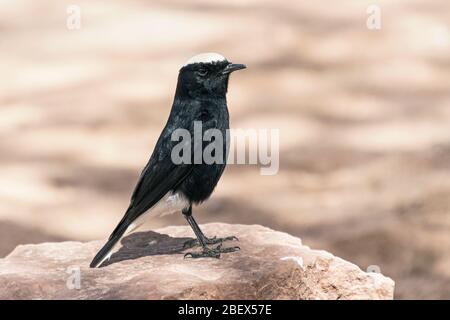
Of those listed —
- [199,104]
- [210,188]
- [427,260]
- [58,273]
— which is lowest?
[427,260]

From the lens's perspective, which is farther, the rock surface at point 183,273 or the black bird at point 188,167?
the black bird at point 188,167

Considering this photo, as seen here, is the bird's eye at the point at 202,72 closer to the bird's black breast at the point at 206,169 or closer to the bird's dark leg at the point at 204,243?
the bird's black breast at the point at 206,169

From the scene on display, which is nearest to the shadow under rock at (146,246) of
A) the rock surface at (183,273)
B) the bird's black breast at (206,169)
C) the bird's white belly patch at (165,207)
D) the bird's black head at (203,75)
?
the rock surface at (183,273)

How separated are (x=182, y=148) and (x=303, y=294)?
78 centimetres

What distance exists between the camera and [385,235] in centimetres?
568

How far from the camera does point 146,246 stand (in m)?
4.55

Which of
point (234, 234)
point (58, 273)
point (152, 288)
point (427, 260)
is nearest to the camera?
point (152, 288)

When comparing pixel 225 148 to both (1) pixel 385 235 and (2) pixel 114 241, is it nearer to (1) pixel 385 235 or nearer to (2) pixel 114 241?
(2) pixel 114 241

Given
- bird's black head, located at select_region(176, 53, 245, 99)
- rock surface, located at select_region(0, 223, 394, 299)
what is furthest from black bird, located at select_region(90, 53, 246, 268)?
rock surface, located at select_region(0, 223, 394, 299)

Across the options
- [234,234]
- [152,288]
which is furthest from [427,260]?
[152,288]

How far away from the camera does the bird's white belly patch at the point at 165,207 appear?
4.34 m

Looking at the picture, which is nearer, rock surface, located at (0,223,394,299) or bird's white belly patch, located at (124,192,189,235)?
rock surface, located at (0,223,394,299)

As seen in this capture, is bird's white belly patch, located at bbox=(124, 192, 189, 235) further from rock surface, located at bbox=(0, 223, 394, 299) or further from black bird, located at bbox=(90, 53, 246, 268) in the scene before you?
rock surface, located at bbox=(0, 223, 394, 299)

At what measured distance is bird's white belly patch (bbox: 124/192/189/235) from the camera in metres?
4.34
